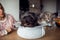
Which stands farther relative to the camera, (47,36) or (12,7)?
(12,7)

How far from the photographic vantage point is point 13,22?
0.97m

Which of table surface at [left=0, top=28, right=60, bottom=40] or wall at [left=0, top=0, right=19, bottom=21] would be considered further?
wall at [left=0, top=0, right=19, bottom=21]

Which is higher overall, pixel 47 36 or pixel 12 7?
pixel 12 7

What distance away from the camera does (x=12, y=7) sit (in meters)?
1.00

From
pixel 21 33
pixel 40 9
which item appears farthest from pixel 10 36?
pixel 40 9

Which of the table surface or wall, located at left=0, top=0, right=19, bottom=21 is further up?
wall, located at left=0, top=0, right=19, bottom=21

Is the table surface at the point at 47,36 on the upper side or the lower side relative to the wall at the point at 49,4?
lower

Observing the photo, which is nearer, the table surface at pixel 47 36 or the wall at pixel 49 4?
the table surface at pixel 47 36

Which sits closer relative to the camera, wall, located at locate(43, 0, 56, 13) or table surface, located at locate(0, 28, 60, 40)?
table surface, located at locate(0, 28, 60, 40)

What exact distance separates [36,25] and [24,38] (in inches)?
4.5

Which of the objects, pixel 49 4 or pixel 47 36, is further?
pixel 49 4

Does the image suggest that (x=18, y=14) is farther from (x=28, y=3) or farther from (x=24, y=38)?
(x=24, y=38)

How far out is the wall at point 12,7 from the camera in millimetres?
992

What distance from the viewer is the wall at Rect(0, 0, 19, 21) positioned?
99cm
